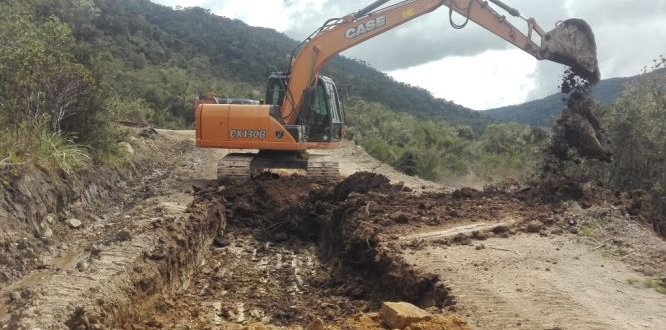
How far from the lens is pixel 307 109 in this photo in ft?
42.9

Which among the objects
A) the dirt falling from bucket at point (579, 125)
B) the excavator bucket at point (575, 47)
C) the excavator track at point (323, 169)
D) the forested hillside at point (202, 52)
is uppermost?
the forested hillside at point (202, 52)

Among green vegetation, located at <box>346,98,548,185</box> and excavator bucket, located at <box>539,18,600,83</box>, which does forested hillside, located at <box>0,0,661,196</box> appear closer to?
green vegetation, located at <box>346,98,548,185</box>

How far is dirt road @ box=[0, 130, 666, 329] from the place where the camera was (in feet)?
17.9

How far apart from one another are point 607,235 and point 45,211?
7032 mm

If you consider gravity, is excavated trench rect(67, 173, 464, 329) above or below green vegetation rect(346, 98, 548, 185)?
below

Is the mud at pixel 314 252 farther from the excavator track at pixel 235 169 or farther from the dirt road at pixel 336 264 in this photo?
the excavator track at pixel 235 169

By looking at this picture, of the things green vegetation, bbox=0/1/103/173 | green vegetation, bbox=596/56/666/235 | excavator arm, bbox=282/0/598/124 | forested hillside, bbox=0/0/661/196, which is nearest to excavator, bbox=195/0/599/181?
excavator arm, bbox=282/0/598/124

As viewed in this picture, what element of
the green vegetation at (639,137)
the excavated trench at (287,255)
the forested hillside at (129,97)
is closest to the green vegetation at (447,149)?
the forested hillside at (129,97)

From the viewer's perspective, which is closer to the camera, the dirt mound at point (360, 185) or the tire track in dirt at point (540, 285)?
the tire track in dirt at point (540, 285)

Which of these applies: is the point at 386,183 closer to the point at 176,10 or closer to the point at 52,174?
the point at 52,174

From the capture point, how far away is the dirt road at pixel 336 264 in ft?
17.9

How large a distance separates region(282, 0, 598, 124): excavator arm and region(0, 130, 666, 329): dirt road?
2729 millimetres

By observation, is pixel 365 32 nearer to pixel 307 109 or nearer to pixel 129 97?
pixel 307 109

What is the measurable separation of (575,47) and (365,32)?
4.13m
